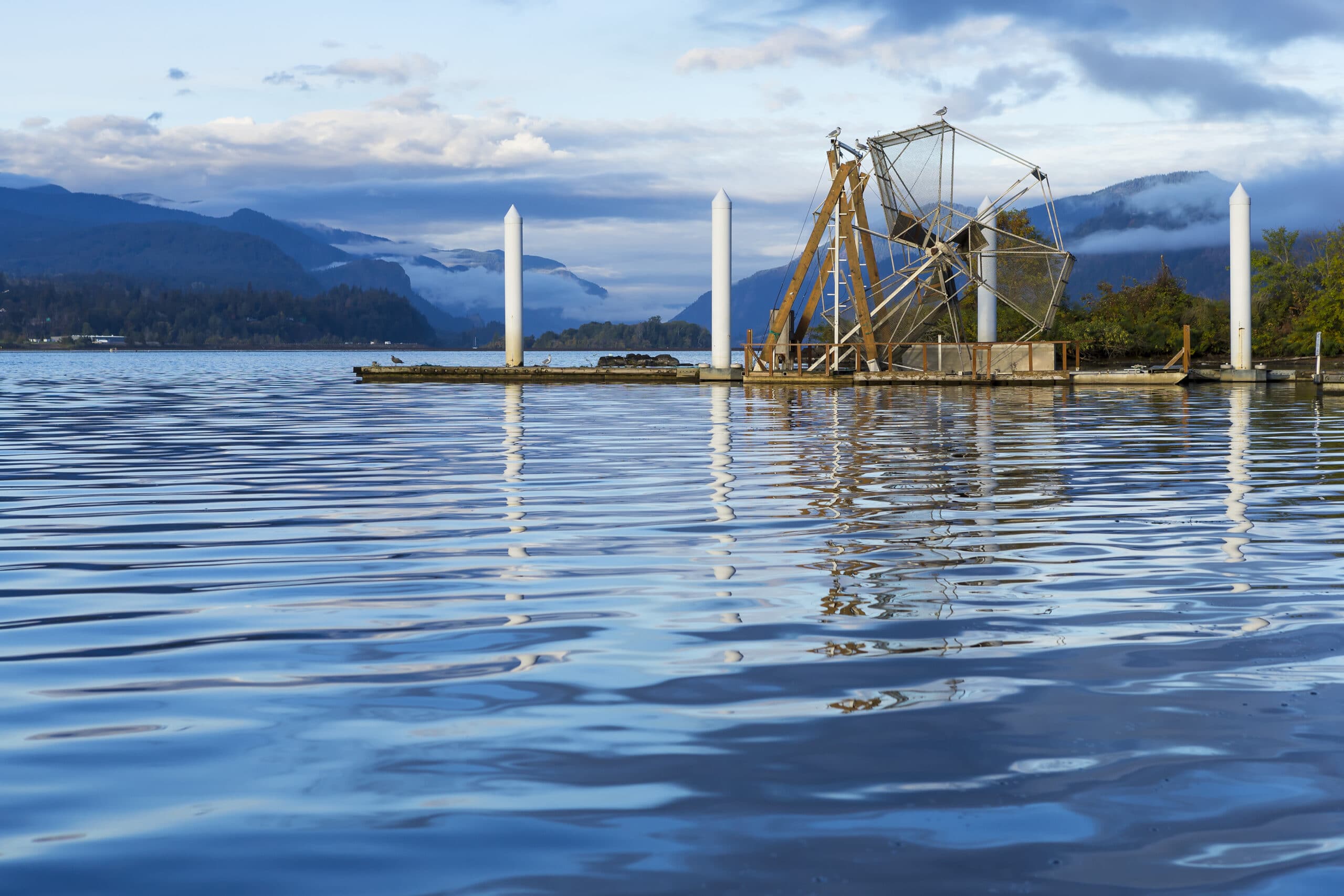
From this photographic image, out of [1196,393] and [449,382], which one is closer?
[1196,393]

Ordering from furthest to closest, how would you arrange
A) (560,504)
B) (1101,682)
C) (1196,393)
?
(1196,393)
(560,504)
(1101,682)

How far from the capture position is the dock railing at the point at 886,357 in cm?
5769

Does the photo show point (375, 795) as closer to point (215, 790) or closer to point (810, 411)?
point (215, 790)

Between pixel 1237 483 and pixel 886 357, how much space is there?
42.6 m

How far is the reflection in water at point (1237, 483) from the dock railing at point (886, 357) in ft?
76.1

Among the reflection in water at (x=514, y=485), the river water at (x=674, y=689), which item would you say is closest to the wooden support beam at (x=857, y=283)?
the reflection in water at (x=514, y=485)

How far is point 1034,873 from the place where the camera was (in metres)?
4.13

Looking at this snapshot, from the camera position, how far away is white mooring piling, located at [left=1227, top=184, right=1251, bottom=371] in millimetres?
58375

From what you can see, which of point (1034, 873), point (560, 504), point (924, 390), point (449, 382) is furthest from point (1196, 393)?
point (1034, 873)

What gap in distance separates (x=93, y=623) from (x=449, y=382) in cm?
5961

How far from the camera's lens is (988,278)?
200 ft

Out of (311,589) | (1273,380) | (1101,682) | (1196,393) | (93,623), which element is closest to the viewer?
(1101,682)

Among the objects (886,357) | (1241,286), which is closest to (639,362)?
(886,357)

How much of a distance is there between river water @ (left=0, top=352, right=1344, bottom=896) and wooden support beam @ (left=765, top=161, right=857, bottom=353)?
40864mm
